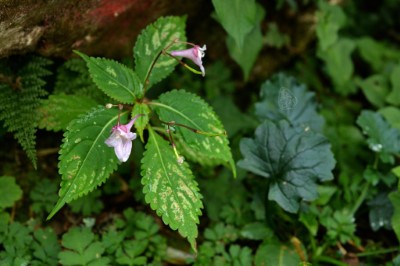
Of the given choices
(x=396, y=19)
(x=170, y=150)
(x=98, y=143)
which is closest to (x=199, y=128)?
(x=170, y=150)

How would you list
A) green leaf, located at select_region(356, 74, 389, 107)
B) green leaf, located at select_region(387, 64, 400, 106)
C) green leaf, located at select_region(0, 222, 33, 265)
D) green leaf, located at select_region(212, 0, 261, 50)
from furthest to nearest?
green leaf, located at select_region(356, 74, 389, 107) → green leaf, located at select_region(387, 64, 400, 106) → green leaf, located at select_region(212, 0, 261, 50) → green leaf, located at select_region(0, 222, 33, 265)

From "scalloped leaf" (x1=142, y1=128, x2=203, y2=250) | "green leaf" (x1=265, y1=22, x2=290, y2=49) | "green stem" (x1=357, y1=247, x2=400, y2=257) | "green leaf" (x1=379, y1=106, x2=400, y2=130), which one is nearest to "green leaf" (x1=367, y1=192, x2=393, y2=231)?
"green stem" (x1=357, y1=247, x2=400, y2=257)

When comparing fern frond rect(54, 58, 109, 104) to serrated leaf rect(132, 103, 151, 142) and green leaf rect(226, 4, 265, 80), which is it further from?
green leaf rect(226, 4, 265, 80)

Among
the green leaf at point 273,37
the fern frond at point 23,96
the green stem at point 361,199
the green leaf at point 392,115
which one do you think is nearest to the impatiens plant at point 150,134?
the fern frond at point 23,96

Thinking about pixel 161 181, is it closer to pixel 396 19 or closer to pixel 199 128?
pixel 199 128

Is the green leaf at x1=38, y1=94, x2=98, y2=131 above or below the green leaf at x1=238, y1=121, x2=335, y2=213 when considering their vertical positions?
above
